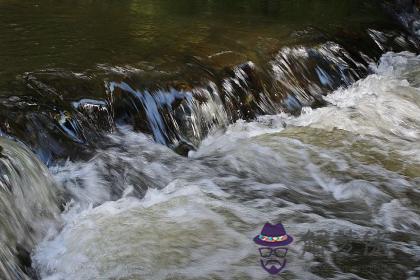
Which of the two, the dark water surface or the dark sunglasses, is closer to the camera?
the dark sunglasses

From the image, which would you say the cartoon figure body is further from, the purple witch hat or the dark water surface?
the dark water surface

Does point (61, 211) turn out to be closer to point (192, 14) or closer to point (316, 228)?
point (316, 228)

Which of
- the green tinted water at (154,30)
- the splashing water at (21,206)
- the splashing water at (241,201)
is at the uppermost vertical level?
the green tinted water at (154,30)

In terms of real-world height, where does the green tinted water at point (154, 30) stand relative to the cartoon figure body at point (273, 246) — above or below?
above

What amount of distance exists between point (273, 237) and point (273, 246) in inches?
4.3

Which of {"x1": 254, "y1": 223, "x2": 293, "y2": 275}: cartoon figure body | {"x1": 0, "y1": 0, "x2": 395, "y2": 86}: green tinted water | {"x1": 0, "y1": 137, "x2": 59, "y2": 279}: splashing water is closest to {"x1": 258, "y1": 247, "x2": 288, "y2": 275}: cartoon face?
{"x1": 254, "y1": 223, "x2": 293, "y2": 275}: cartoon figure body

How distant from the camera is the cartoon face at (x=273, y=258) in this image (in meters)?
3.40

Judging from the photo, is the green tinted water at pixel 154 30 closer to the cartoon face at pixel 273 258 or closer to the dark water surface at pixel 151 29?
the dark water surface at pixel 151 29

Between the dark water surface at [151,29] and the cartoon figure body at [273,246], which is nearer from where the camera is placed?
the cartoon figure body at [273,246]

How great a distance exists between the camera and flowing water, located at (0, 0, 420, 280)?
141 inches

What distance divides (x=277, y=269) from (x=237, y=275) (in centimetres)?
23

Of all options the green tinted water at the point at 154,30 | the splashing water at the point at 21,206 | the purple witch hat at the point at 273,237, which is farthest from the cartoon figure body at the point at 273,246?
the green tinted water at the point at 154,30

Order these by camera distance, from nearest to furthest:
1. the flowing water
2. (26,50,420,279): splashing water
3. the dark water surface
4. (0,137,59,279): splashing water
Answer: (0,137,59,279): splashing water, (26,50,420,279): splashing water, the flowing water, the dark water surface

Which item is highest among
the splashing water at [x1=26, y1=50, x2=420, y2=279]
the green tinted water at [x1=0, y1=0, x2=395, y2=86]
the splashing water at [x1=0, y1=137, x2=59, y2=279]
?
the green tinted water at [x1=0, y1=0, x2=395, y2=86]
